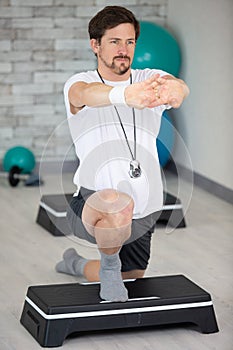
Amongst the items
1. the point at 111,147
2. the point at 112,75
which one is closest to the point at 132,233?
the point at 111,147

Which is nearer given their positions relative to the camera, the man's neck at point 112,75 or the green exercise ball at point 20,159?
the man's neck at point 112,75

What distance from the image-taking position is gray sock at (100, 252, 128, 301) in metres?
3.13

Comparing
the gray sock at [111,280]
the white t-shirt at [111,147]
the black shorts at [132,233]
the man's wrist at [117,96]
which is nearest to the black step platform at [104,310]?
the gray sock at [111,280]

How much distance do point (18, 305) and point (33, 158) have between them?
2347mm

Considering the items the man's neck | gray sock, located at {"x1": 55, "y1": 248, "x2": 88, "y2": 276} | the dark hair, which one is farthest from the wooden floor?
the dark hair

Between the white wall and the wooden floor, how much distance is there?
25 cm

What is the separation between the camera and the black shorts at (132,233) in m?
3.30

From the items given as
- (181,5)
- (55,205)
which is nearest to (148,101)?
(55,205)

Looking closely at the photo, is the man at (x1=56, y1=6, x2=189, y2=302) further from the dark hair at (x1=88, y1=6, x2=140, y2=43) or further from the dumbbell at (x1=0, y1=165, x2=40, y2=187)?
the dumbbell at (x1=0, y1=165, x2=40, y2=187)

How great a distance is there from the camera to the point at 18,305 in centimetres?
354

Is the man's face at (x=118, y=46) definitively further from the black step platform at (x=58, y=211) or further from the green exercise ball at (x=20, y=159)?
the green exercise ball at (x=20, y=159)

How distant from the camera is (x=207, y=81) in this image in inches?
219

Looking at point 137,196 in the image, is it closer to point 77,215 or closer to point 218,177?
point 77,215

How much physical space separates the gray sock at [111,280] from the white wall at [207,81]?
2.24 meters
